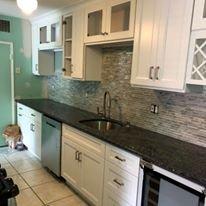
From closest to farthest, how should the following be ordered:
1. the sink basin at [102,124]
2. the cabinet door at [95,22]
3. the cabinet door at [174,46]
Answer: the cabinet door at [174,46]
the cabinet door at [95,22]
the sink basin at [102,124]

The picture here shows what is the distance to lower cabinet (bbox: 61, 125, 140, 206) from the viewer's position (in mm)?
1886

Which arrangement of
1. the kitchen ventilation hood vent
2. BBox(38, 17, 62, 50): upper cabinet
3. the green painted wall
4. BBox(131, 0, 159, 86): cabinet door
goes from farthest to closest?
the green painted wall, the kitchen ventilation hood vent, BBox(38, 17, 62, 50): upper cabinet, BBox(131, 0, 159, 86): cabinet door

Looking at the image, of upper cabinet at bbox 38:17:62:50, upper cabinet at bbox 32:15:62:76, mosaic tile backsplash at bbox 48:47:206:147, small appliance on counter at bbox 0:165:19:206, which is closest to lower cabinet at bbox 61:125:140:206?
mosaic tile backsplash at bbox 48:47:206:147

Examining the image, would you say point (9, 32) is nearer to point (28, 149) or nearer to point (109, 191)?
point (28, 149)

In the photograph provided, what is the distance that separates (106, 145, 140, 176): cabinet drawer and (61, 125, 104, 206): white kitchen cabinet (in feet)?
0.40

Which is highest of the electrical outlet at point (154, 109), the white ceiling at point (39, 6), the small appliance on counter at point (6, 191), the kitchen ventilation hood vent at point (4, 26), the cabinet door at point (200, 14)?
the white ceiling at point (39, 6)

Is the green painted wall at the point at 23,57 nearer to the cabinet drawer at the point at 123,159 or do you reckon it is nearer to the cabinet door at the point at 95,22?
the cabinet door at the point at 95,22

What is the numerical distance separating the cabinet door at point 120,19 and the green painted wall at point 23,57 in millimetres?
2365

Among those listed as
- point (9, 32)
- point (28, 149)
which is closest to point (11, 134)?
point (28, 149)

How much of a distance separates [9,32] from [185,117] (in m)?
3.48

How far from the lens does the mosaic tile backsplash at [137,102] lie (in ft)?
6.66

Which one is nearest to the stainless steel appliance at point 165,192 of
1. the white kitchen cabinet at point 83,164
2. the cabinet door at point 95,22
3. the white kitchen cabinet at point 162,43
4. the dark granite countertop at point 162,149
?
the dark granite countertop at point 162,149

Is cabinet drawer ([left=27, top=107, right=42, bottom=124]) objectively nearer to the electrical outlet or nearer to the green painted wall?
the green painted wall

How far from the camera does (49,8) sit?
10.9 feet
